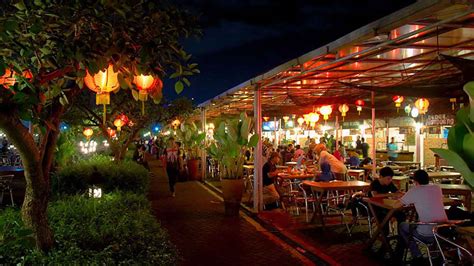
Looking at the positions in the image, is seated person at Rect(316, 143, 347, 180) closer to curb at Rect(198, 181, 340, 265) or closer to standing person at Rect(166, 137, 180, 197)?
curb at Rect(198, 181, 340, 265)

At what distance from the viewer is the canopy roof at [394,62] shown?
537 cm

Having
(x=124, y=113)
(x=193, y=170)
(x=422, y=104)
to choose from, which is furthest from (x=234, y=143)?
(x=193, y=170)

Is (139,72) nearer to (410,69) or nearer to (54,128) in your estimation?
(54,128)

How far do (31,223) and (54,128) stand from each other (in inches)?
40.6

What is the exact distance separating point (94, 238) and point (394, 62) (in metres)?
6.92

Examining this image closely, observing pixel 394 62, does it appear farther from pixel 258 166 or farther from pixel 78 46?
pixel 78 46

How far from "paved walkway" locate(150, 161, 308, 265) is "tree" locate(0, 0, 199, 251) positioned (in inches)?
155

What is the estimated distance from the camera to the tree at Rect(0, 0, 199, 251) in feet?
11.5

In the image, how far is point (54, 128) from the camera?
461cm

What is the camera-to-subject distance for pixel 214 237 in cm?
870

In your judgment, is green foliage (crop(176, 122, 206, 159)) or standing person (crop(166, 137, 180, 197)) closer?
standing person (crop(166, 137, 180, 197))

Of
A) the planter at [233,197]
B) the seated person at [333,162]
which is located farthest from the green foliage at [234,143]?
the seated person at [333,162]

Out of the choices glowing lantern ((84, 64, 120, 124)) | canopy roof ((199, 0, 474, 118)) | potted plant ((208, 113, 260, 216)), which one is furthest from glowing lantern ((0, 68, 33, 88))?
potted plant ((208, 113, 260, 216))

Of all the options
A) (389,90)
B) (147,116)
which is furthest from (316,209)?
(147,116)
